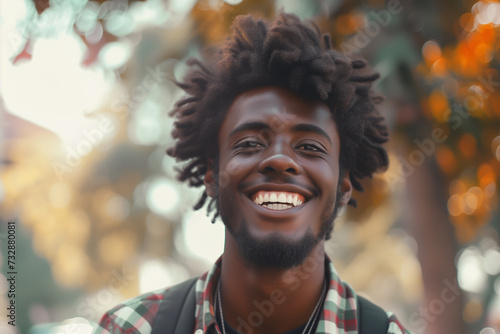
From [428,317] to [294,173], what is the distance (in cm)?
322

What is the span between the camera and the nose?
2.83 metres

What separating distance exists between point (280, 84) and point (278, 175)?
0.55 m

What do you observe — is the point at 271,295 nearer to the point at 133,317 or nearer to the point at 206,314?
the point at 206,314

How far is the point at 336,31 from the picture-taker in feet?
16.1

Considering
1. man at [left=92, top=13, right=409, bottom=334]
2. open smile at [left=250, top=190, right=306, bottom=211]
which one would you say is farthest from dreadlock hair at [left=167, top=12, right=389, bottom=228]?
open smile at [left=250, top=190, right=306, bottom=211]

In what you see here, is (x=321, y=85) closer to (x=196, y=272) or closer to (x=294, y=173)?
(x=294, y=173)

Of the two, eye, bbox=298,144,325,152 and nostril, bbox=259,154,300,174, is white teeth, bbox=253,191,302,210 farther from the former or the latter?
eye, bbox=298,144,325,152

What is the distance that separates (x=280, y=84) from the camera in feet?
10.1

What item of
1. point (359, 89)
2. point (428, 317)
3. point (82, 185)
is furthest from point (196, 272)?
point (359, 89)
